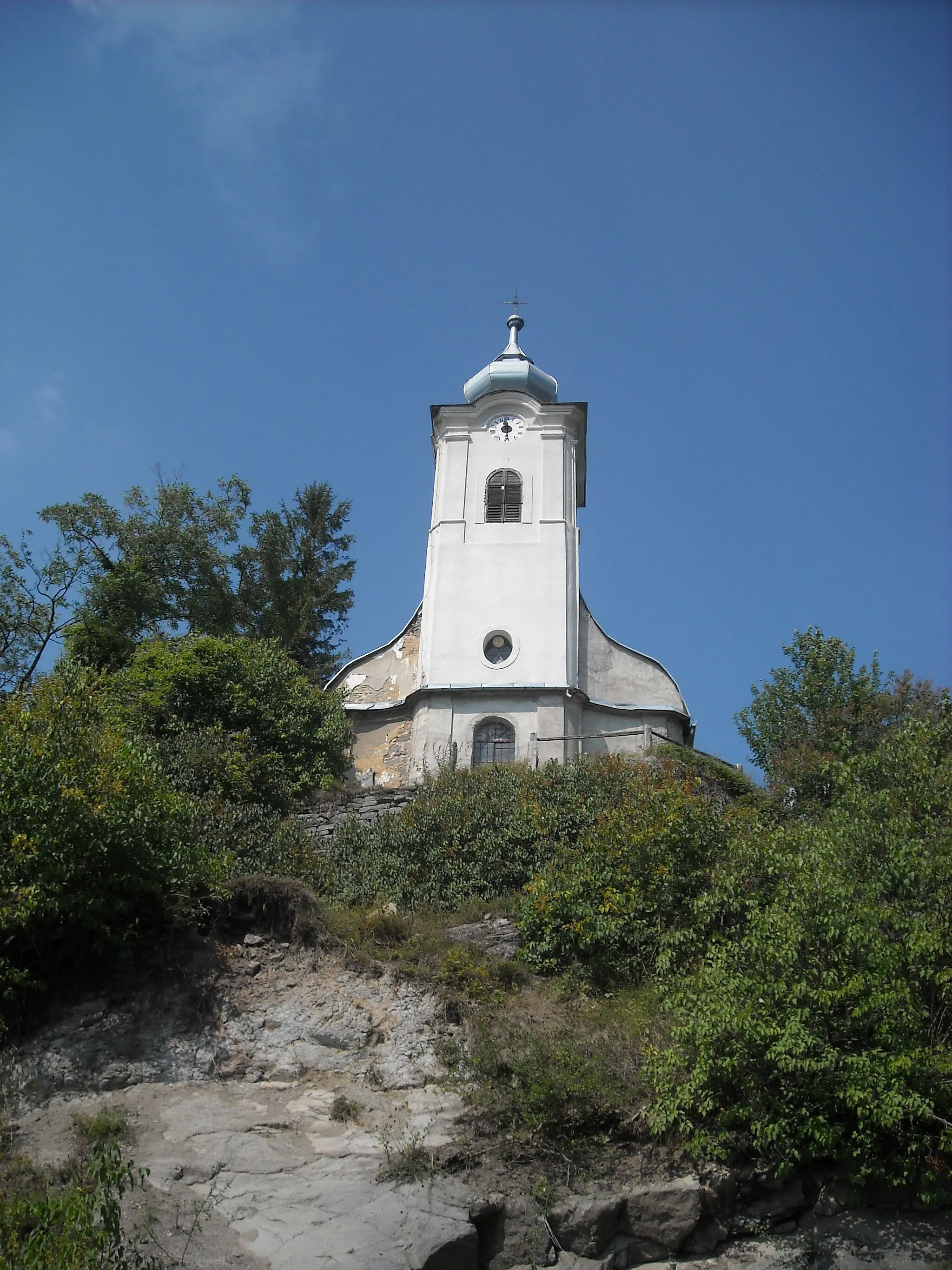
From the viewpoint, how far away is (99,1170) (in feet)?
29.2

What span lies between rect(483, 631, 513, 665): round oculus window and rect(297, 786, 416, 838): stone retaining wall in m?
5.78

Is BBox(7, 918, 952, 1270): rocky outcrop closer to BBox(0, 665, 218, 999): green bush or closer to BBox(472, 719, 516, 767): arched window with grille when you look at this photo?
BBox(0, 665, 218, 999): green bush

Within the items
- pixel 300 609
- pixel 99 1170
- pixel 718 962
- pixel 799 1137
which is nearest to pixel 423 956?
pixel 718 962

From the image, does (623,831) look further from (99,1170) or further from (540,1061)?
(99,1170)

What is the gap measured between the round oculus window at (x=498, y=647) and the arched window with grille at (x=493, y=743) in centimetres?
162

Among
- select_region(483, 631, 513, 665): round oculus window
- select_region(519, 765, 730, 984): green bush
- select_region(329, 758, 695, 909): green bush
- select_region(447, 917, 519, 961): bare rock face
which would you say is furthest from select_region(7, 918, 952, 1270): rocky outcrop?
select_region(483, 631, 513, 665): round oculus window

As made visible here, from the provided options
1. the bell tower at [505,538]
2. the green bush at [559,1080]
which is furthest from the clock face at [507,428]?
the green bush at [559,1080]

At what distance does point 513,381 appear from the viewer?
1212 inches

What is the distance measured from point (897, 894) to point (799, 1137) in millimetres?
2803

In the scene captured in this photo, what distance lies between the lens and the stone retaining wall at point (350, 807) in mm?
20094

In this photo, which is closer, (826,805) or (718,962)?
(718,962)

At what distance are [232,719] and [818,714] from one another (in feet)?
37.9

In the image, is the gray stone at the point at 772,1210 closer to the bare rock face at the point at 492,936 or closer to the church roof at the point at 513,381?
the bare rock face at the point at 492,936

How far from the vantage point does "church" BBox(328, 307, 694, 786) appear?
2519 cm
